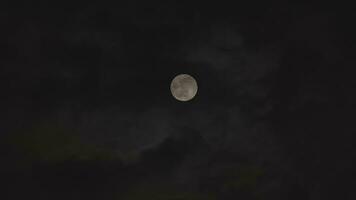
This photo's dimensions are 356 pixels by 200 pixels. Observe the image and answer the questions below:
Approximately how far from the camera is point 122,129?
46500 millimetres

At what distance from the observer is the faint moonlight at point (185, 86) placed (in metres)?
46.9

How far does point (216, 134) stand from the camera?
46688 mm

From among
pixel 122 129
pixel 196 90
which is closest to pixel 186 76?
pixel 196 90

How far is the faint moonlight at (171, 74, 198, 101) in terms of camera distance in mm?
46906

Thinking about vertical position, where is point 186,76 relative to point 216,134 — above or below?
above

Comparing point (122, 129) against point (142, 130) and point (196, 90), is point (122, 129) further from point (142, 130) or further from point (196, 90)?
point (196, 90)

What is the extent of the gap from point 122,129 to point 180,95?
10.1ft

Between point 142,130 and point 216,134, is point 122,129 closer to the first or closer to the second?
point 142,130

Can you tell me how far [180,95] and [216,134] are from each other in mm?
2438

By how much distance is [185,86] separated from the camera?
46719 millimetres

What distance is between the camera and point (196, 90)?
47.4 m

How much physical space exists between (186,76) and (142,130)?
3210 mm

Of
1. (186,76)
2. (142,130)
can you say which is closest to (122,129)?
(142,130)
